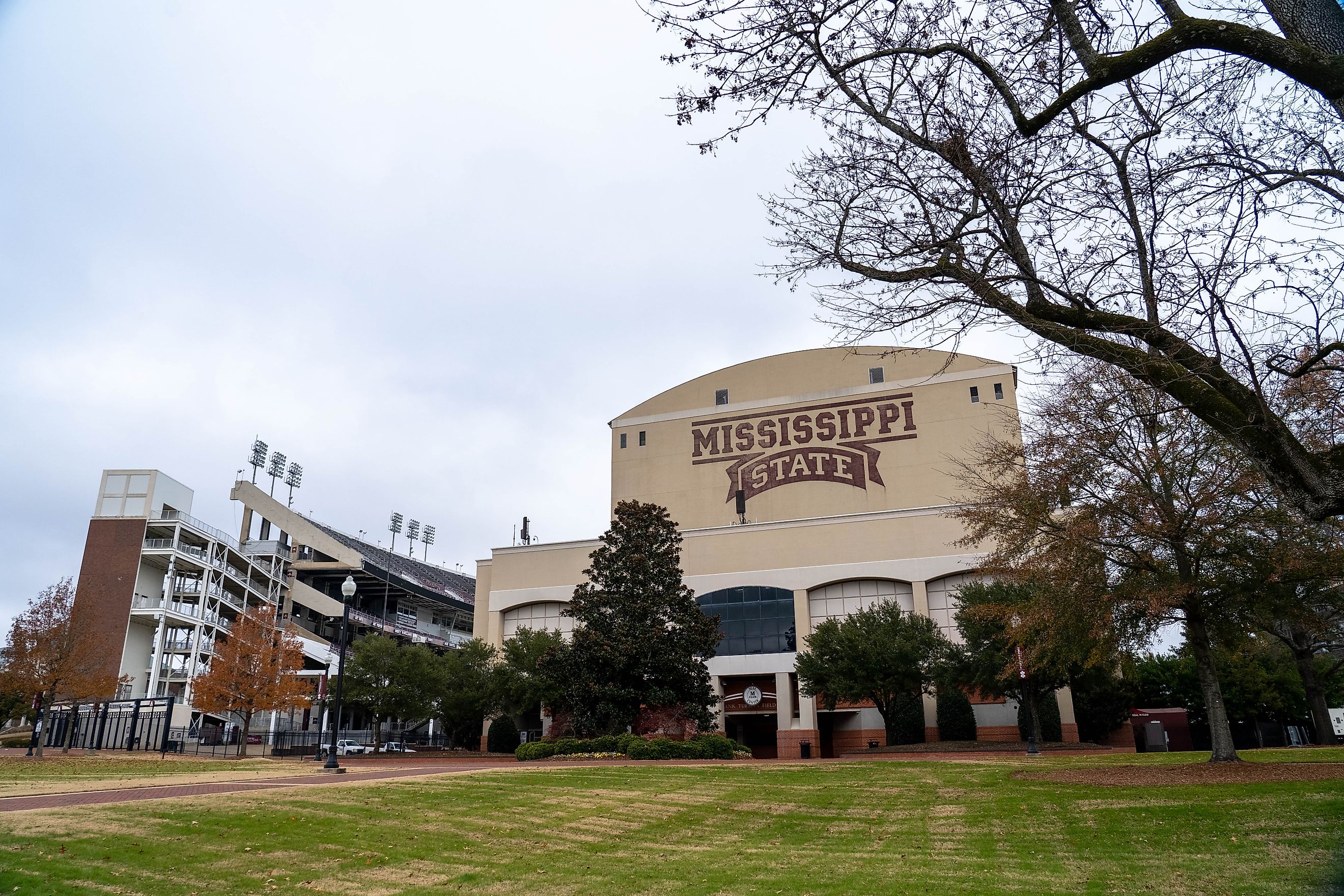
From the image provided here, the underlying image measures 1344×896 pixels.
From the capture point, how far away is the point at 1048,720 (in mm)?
40406

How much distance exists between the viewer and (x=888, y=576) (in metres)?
47.1

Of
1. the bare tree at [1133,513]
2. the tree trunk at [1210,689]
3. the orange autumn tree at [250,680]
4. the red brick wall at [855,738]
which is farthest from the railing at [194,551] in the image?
the tree trunk at [1210,689]

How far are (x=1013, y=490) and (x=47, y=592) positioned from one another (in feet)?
138

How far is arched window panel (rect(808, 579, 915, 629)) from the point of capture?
155 ft

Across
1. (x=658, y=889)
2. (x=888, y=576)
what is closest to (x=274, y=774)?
(x=658, y=889)

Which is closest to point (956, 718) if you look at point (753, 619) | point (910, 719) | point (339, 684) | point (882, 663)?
point (910, 719)

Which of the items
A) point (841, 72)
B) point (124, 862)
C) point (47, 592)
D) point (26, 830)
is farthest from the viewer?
point (47, 592)

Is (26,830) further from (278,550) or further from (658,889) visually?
(278,550)

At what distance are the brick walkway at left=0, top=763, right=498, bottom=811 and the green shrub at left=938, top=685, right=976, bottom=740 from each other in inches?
1031

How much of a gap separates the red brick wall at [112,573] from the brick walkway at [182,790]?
46165 mm

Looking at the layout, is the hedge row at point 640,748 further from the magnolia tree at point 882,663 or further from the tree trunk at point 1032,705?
the tree trunk at point 1032,705

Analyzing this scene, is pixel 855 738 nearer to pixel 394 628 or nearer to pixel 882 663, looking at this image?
pixel 882 663

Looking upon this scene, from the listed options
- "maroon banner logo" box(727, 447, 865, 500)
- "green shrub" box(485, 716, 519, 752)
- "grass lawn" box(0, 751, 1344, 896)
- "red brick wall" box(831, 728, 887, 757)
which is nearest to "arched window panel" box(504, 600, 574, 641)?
"green shrub" box(485, 716, 519, 752)

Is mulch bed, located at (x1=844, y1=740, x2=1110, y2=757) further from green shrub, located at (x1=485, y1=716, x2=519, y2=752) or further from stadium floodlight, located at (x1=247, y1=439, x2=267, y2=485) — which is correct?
stadium floodlight, located at (x1=247, y1=439, x2=267, y2=485)
